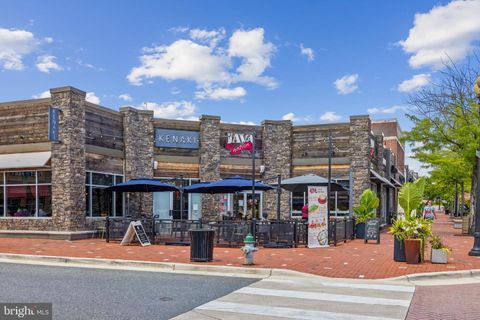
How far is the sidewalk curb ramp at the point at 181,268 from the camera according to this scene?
36.0 ft

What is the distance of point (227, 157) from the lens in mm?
26406

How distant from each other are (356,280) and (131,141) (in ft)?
52.2

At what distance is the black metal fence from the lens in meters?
16.8

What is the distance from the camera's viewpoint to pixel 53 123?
778 inches

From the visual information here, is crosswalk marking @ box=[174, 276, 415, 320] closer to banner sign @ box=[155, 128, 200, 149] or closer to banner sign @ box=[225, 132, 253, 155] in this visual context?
banner sign @ box=[155, 128, 200, 149]

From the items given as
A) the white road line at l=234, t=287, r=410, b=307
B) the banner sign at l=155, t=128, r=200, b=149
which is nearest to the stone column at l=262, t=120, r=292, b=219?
the banner sign at l=155, t=128, r=200, b=149

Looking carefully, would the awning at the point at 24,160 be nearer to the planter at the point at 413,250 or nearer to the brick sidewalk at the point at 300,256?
the brick sidewalk at the point at 300,256

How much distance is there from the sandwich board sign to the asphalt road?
5056mm

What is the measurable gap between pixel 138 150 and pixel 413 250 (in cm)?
1538

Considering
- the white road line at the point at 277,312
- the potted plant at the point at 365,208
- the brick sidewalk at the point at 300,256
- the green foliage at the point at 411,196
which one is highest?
the green foliage at the point at 411,196

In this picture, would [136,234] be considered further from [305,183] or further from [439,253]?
[439,253]

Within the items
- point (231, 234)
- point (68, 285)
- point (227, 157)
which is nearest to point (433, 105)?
point (227, 157)

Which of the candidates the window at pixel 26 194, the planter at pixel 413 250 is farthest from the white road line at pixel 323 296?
the window at pixel 26 194

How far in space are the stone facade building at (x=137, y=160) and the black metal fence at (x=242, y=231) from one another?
1.93m
